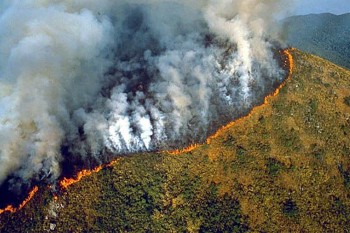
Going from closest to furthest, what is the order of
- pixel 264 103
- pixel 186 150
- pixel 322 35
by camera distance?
pixel 186 150 < pixel 264 103 < pixel 322 35

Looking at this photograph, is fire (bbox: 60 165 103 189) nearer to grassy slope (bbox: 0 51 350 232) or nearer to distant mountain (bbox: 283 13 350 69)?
grassy slope (bbox: 0 51 350 232)

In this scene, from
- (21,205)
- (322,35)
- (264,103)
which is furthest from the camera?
(322,35)

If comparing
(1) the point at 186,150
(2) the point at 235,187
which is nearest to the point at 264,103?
(1) the point at 186,150

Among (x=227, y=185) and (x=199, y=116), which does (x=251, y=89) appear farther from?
(x=227, y=185)

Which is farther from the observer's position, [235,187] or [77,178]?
[235,187]

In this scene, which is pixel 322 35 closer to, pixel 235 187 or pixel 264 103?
→ pixel 264 103

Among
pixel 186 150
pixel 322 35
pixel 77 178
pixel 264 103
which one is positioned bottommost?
pixel 322 35

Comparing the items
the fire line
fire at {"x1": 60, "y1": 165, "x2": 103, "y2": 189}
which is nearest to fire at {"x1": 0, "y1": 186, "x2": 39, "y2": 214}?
the fire line
